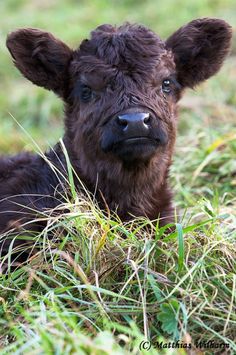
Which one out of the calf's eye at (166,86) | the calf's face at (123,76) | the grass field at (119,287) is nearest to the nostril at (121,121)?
the calf's face at (123,76)

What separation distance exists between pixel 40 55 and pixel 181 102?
4.54 m

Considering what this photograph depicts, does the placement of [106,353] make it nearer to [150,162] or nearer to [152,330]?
[152,330]

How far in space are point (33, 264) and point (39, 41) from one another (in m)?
1.95

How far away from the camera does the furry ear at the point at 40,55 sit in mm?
6395

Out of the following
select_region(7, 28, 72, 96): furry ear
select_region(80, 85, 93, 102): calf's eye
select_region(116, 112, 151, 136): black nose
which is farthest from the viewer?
select_region(7, 28, 72, 96): furry ear

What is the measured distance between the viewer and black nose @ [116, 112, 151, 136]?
5527 millimetres

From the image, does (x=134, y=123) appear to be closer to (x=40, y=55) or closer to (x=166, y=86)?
(x=166, y=86)

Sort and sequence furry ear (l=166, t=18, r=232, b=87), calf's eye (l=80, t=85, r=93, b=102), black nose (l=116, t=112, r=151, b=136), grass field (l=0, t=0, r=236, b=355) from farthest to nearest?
furry ear (l=166, t=18, r=232, b=87)
calf's eye (l=80, t=85, r=93, b=102)
black nose (l=116, t=112, r=151, b=136)
grass field (l=0, t=0, r=236, b=355)

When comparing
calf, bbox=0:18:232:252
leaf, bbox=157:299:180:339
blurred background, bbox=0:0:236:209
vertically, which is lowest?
blurred background, bbox=0:0:236:209

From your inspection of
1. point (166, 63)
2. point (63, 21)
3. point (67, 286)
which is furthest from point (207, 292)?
point (63, 21)

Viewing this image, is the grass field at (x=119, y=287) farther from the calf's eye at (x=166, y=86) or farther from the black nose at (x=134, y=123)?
the calf's eye at (x=166, y=86)

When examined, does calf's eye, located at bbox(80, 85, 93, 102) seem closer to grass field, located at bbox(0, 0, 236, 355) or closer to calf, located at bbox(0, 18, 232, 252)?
calf, located at bbox(0, 18, 232, 252)

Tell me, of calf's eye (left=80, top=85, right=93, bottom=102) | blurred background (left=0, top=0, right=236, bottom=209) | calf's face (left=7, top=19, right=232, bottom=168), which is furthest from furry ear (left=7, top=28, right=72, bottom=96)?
blurred background (left=0, top=0, right=236, bottom=209)

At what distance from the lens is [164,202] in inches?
255
